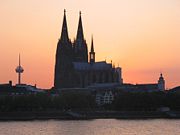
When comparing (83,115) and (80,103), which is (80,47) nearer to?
(80,103)

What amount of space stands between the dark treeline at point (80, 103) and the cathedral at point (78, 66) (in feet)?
71.3

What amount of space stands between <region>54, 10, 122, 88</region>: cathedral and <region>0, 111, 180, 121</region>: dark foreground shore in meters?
34.0

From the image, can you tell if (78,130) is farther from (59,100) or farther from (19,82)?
(19,82)

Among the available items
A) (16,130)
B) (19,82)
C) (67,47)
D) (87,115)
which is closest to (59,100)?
(87,115)

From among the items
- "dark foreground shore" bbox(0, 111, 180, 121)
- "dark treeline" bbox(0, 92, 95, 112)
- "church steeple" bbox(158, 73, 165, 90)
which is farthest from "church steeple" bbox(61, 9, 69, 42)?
"dark foreground shore" bbox(0, 111, 180, 121)

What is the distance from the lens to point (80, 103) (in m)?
111

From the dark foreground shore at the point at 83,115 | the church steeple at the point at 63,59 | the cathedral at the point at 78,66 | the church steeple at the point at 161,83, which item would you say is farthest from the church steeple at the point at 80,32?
the dark foreground shore at the point at 83,115

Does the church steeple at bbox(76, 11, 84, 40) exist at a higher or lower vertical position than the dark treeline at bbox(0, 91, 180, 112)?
higher

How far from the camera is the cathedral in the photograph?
13356 cm

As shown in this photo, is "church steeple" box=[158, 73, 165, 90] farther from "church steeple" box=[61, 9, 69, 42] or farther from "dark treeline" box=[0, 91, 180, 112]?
"dark treeline" box=[0, 91, 180, 112]

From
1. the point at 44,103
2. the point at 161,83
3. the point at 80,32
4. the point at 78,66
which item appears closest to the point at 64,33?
the point at 80,32

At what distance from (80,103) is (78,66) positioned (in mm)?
26528

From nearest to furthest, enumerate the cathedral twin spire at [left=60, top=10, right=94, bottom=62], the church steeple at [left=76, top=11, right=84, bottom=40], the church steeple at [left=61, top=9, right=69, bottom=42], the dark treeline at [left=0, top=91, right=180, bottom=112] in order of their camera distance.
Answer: the dark treeline at [left=0, top=91, right=180, bottom=112] < the church steeple at [left=61, top=9, right=69, bottom=42] < the cathedral twin spire at [left=60, top=10, right=94, bottom=62] < the church steeple at [left=76, top=11, right=84, bottom=40]

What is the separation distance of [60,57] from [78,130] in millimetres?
67424
